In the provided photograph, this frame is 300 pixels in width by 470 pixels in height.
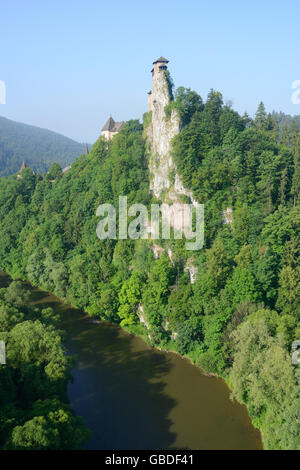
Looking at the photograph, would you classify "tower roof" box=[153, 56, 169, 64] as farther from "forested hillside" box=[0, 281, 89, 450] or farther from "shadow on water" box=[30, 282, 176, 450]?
"forested hillside" box=[0, 281, 89, 450]

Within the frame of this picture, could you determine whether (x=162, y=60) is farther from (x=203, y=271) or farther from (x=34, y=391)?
(x=34, y=391)

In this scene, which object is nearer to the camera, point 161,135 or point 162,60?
point 161,135

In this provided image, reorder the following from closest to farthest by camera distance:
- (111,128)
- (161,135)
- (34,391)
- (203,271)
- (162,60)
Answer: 1. (34,391)
2. (203,271)
3. (161,135)
4. (162,60)
5. (111,128)

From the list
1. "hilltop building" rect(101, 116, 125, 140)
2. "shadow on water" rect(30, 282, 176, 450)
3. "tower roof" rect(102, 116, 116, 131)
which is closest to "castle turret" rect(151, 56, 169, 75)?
"hilltop building" rect(101, 116, 125, 140)

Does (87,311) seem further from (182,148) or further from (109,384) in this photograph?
(182,148)

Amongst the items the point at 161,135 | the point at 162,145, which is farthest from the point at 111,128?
the point at 162,145

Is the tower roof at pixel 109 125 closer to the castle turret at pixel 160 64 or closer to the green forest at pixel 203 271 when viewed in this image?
the green forest at pixel 203 271
